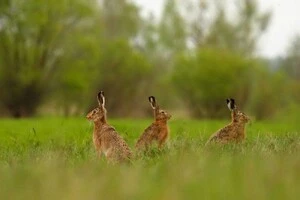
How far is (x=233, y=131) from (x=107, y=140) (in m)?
2.59

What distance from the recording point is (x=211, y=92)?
57469mm

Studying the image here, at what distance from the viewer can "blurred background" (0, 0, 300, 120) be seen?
56438mm

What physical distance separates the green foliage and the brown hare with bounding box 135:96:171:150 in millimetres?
42522

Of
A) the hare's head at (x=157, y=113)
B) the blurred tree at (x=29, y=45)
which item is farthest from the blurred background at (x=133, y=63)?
the hare's head at (x=157, y=113)

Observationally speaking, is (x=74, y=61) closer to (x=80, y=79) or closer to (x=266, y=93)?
(x=80, y=79)

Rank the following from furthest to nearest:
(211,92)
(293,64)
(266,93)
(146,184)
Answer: (293,64) → (211,92) → (266,93) → (146,184)

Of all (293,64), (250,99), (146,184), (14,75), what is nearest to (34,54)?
(14,75)

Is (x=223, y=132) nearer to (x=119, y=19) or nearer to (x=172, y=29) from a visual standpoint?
(x=172, y=29)

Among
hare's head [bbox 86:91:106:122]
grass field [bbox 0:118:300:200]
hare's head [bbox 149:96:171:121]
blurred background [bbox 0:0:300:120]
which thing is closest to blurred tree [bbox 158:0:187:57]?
blurred background [bbox 0:0:300:120]

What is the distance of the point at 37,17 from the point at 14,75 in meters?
4.44

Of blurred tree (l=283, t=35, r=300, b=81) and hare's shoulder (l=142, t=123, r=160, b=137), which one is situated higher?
blurred tree (l=283, t=35, r=300, b=81)

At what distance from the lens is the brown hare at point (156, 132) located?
496 inches

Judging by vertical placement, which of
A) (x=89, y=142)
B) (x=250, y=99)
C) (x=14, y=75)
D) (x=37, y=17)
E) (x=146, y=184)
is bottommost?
(x=146, y=184)

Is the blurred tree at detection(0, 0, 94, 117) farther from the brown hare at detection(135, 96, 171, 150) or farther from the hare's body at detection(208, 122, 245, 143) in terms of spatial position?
the hare's body at detection(208, 122, 245, 143)
